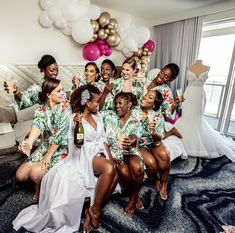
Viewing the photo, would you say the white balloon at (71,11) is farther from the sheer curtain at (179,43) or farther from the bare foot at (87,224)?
the bare foot at (87,224)

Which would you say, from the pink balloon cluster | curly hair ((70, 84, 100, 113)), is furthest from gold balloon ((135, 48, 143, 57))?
curly hair ((70, 84, 100, 113))

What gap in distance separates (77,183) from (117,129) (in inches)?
23.7

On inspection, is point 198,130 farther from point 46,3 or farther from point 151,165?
point 46,3

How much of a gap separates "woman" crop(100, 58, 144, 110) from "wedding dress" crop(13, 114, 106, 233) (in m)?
0.71

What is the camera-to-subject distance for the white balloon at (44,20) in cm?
302

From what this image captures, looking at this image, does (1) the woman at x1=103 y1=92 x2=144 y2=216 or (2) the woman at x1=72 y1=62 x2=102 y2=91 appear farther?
(2) the woman at x1=72 y1=62 x2=102 y2=91

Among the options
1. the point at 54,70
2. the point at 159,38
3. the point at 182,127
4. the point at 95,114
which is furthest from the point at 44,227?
the point at 159,38

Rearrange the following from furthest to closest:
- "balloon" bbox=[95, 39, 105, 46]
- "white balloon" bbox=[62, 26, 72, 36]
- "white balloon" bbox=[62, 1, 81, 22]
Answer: "balloon" bbox=[95, 39, 105, 46] → "white balloon" bbox=[62, 26, 72, 36] → "white balloon" bbox=[62, 1, 81, 22]

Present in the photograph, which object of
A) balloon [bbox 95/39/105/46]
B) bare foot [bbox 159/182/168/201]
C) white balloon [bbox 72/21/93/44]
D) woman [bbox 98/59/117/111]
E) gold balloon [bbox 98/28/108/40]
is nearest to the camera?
bare foot [bbox 159/182/168/201]

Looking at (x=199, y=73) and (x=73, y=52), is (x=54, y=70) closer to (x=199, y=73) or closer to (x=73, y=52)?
(x=73, y=52)

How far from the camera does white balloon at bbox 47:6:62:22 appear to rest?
2.88 m

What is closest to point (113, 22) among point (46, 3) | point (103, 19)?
point (103, 19)

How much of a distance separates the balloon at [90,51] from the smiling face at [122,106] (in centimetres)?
186

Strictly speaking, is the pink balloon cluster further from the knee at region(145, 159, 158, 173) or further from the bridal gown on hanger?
the knee at region(145, 159, 158, 173)
